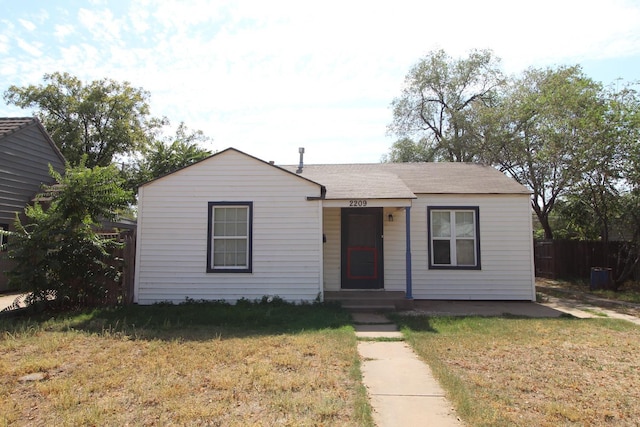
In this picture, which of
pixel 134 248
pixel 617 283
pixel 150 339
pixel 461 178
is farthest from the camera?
pixel 617 283

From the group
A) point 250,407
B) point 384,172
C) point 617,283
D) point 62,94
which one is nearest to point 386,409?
point 250,407

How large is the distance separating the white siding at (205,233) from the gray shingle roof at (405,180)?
43.1 inches

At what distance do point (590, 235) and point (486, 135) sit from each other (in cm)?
726

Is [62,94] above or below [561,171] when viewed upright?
above

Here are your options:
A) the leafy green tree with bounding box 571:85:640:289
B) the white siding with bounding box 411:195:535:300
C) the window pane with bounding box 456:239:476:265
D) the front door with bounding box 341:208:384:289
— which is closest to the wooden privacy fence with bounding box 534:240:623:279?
the leafy green tree with bounding box 571:85:640:289

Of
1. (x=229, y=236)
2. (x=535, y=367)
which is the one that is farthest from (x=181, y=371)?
(x=229, y=236)

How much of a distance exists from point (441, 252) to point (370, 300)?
259 cm

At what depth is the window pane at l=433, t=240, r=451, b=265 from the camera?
35.4 ft

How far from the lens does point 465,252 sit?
10.8 m

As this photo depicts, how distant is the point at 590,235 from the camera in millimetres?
20781

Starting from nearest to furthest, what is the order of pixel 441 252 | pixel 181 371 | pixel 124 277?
pixel 181 371 → pixel 124 277 → pixel 441 252

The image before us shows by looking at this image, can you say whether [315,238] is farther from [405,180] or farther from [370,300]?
[405,180]

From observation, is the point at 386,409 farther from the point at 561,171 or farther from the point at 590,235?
the point at 590,235

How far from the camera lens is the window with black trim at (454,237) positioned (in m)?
10.8
